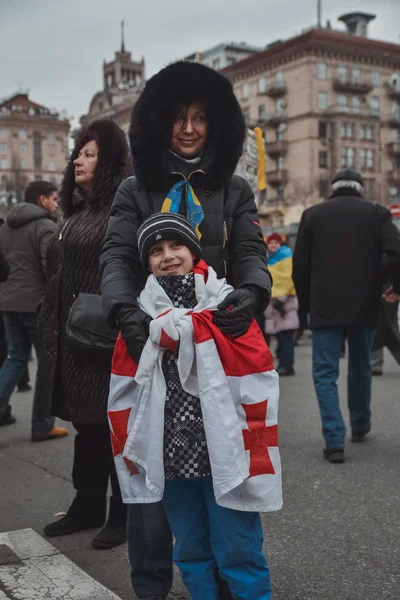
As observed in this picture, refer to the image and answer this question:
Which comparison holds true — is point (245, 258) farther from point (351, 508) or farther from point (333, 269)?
point (333, 269)

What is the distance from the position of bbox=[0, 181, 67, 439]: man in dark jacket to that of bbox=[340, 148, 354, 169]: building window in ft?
214

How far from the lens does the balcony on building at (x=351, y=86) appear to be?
71.2 m

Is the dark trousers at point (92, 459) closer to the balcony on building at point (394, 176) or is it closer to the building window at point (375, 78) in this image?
the balcony on building at point (394, 176)

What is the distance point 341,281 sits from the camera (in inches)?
245

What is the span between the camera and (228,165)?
3.33 metres

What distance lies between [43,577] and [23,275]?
3.97 meters

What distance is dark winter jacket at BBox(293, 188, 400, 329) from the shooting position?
20.2ft

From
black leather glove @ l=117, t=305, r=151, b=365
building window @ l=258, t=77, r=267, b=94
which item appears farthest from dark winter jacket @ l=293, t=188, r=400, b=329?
building window @ l=258, t=77, r=267, b=94

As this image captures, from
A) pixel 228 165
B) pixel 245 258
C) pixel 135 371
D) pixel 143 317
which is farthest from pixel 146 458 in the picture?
pixel 228 165

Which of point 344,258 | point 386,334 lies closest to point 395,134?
point 386,334

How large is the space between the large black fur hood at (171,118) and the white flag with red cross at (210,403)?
0.50 meters

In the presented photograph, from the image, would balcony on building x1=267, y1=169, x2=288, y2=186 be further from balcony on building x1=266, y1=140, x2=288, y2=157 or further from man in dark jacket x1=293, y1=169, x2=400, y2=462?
man in dark jacket x1=293, y1=169, x2=400, y2=462

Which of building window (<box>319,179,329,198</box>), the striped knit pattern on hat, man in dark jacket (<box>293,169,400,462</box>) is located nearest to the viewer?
the striped knit pattern on hat

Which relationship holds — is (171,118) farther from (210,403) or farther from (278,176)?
(278,176)
